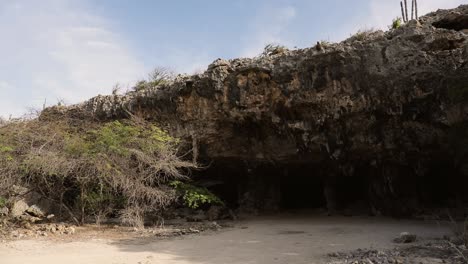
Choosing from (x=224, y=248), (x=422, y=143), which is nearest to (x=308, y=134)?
(x=422, y=143)

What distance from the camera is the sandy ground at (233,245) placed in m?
7.08

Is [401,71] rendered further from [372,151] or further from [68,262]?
[68,262]

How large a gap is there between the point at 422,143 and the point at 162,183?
24.2ft

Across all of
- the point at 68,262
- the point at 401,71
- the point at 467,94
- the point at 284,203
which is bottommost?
the point at 68,262

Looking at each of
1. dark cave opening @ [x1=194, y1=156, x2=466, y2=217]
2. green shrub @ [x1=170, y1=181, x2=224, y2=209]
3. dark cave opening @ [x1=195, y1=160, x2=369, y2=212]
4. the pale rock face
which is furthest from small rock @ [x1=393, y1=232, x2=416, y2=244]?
the pale rock face

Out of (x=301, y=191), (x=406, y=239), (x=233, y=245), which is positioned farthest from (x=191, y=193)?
(x=406, y=239)

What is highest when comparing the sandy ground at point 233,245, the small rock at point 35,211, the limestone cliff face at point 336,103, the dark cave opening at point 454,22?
the dark cave opening at point 454,22

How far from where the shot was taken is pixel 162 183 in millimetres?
12438

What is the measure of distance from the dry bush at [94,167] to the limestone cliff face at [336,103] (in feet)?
5.88

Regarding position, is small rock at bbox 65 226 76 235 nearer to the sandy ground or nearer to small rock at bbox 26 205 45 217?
the sandy ground

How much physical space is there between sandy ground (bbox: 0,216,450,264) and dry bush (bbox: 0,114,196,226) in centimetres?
187

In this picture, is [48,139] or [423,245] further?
[48,139]

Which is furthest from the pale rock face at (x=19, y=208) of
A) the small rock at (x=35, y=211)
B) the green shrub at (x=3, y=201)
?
the green shrub at (x=3, y=201)

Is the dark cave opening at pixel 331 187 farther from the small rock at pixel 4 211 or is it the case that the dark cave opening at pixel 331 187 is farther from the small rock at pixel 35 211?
the small rock at pixel 4 211
